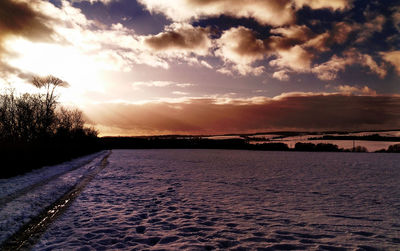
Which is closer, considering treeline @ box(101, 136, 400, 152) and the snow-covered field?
the snow-covered field

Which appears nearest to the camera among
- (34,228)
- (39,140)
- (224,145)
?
(34,228)

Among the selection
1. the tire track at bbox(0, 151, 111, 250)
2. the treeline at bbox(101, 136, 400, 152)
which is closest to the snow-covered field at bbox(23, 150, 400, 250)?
the tire track at bbox(0, 151, 111, 250)

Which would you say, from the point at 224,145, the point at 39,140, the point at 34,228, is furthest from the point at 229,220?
the point at 224,145

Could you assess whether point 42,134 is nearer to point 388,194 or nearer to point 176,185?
point 176,185

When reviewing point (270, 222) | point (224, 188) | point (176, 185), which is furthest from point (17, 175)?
point (270, 222)

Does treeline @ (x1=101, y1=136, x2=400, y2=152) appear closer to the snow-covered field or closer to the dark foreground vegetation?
the dark foreground vegetation

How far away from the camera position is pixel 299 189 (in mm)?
12922

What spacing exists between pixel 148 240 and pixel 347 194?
1046 cm

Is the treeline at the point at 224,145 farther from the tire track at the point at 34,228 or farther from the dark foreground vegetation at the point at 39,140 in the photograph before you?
the tire track at the point at 34,228

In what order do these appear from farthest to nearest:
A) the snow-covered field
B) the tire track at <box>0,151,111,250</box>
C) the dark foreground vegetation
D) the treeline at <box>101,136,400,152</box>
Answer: the treeline at <box>101,136,400,152</box> < the dark foreground vegetation < the snow-covered field < the tire track at <box>0,151,111,250</box>

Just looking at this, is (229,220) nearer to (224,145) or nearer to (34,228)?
(34,228)

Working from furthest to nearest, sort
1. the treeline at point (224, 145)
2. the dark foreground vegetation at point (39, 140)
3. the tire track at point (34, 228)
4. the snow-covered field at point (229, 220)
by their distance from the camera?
the treeline at point (224, 145)
the dark foreground vegetation at point (39, 140)
the snow-covered field at point (229, 220)
the tire track at point (34, 228)

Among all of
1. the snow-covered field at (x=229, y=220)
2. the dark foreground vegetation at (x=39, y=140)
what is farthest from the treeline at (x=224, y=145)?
the snow-covered field at (x=229, y=220)

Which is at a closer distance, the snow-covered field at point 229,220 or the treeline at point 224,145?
the snow-covered field at point 229,220
